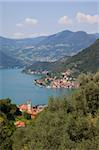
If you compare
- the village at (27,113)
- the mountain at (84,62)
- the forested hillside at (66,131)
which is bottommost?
the village at (27,113)

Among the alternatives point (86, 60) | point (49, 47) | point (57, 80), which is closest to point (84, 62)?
point (86, 60)

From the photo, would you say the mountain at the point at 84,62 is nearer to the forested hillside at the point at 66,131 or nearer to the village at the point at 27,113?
the village at the point at 27,113

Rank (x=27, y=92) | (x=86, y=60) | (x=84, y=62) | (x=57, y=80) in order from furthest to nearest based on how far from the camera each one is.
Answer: (x=86, y=60), (x=84, y=62), (x=57, y=80), (x=27, y=92)

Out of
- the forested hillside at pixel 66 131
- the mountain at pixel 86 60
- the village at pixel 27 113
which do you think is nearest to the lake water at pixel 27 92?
the mountain at pixel 86 60

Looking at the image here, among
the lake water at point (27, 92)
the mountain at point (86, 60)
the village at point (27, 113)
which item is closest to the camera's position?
the village at point (27, 113)

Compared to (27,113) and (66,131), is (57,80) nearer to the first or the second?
(27,113)

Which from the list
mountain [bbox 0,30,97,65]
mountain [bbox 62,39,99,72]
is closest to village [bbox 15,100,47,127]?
mountain [bbox 62,39,99,72]

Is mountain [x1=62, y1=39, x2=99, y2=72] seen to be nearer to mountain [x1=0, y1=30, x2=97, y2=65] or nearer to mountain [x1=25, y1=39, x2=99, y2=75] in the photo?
mountain [x1=25, y1=39, x2=99, y2=75]

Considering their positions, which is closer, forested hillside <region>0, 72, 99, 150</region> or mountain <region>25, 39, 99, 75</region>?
forested hillside <region>0, 72, 99, 150</region>
